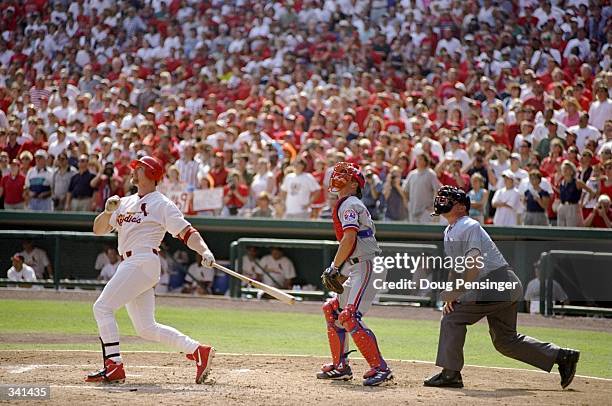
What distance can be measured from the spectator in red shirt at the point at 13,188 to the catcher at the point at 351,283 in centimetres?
1143

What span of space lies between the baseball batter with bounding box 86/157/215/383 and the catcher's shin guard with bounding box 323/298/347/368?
1052 millimetres

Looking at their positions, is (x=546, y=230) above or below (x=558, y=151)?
below

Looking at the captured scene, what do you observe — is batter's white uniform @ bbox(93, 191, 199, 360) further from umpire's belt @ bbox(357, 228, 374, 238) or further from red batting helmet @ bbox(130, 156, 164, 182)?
umpire's belt @ bbox(357, 228, 374, 238)

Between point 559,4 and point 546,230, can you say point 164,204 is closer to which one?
point 546,230

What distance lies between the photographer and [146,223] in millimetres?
8227

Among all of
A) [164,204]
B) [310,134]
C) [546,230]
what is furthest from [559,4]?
[164,204]

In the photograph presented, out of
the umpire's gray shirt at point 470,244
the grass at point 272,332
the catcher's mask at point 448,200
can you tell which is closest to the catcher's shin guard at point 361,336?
the umpire's gray shirt at point 470,244

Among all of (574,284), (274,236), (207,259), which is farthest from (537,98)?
(207,259)

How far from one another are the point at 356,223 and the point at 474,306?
1.14 metres

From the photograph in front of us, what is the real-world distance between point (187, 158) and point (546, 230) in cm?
635

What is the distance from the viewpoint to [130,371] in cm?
898

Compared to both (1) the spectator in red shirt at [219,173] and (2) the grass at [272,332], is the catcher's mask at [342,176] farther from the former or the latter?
(1) the spectator in red shirt at [219,173]

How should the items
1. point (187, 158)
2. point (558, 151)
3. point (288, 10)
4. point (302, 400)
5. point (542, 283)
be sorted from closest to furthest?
point (302, 400) → point (542, 283) → point (558, 151) → point (187, 158) → point (288, 10)

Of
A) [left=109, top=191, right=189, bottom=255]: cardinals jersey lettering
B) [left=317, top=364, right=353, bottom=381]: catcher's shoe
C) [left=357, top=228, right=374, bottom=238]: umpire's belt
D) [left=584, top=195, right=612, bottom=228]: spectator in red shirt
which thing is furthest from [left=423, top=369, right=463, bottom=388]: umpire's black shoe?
[left=584, top=195, right=612, bottom=228]: spectator in red shirt
